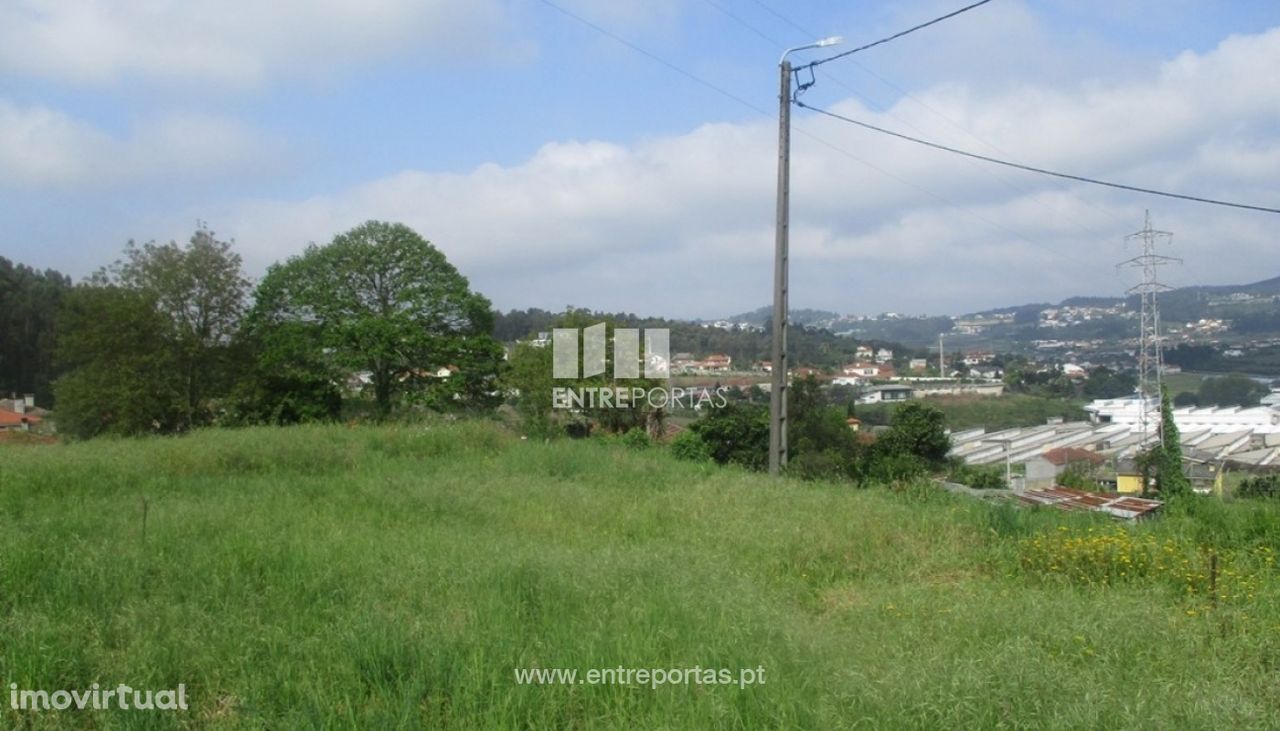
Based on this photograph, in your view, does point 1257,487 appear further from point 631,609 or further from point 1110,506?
point 631,609

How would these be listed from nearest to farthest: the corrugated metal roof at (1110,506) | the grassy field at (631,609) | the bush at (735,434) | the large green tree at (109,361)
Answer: the grassy field at (631,609), the corrugated metal roof at (1110,506), the bush at (735,434), the large green tree at (109,361)

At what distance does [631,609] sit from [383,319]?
20.6 m

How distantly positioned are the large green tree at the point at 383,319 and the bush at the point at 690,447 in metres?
8.57

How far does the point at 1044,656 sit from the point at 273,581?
4.25m

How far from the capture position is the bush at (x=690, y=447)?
634 inches

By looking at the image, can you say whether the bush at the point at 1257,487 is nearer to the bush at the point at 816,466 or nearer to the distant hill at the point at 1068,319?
the bush at the point at 816,466

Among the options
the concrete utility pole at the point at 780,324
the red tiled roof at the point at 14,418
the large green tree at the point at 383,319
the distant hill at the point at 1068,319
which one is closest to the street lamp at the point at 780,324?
the concrete utility pole at the point at 780,324

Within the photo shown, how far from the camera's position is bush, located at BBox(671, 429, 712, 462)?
16100mm

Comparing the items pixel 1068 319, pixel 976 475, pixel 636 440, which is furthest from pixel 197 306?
pixel 1068 319

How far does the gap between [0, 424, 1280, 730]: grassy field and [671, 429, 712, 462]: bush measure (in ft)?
23.9

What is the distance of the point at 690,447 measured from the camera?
17.0m

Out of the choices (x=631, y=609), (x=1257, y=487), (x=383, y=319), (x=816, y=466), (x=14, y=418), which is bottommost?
(x=816, y=466)

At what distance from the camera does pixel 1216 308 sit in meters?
29.0

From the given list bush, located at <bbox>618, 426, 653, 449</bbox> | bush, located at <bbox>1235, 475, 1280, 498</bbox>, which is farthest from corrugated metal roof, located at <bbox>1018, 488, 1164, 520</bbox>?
bush, located at <bbox>618, 426, 653, 449</bbox>
